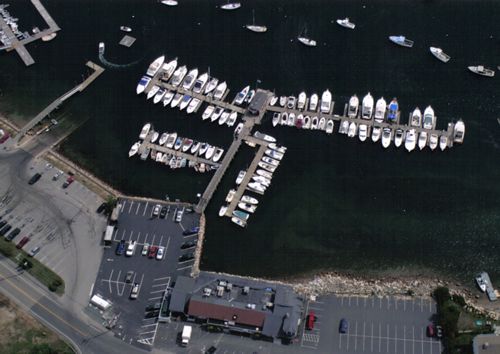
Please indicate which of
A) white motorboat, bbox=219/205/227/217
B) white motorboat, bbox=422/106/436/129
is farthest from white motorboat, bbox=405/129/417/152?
white motorboat, bbox=219/205/227/217

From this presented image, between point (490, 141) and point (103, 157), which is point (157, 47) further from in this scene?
point (490, 141)

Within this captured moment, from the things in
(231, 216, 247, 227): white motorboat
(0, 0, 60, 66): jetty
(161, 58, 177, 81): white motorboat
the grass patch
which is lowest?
the grass patch

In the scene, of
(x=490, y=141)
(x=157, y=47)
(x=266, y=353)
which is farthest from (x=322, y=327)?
(x=157, y=47)

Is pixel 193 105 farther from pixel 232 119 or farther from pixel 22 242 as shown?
pixel 22 242

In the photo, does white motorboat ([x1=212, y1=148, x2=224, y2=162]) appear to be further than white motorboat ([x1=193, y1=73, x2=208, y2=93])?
No

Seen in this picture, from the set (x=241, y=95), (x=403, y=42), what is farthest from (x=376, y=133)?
(x=241, y=95)

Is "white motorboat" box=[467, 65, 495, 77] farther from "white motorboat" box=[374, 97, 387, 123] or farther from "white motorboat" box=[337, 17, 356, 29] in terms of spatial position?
"white motorboat" box=[337, 17, 356, 29]
